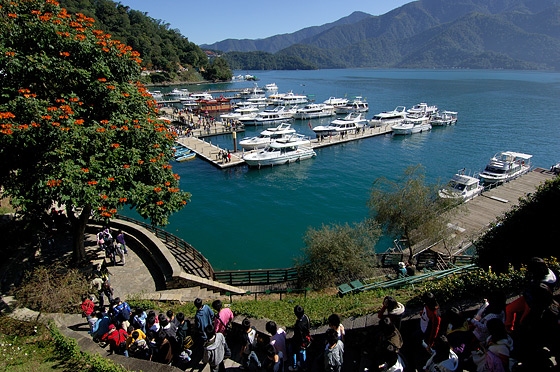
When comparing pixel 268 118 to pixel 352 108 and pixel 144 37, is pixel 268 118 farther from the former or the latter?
pixel 144 37

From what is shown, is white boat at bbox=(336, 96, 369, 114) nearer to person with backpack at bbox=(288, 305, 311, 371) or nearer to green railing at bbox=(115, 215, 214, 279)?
green railing at bbox=(115, 215, 214, 279)

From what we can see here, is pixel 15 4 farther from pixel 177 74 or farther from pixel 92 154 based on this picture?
pixel 177 74

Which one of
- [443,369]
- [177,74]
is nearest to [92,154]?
[443,369]

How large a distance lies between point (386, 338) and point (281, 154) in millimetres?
36273

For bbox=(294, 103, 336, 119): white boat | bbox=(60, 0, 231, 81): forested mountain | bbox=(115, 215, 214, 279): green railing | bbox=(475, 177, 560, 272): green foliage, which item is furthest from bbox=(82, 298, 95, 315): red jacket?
bbox=(60, 0, 231, 81): forested mountain

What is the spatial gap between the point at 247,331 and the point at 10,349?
18.9 ft

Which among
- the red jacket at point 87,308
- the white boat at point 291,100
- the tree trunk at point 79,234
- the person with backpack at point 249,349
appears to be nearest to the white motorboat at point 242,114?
the white boat at point 291,100

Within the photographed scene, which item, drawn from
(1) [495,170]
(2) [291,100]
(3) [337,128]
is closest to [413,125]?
(3) [337,128]

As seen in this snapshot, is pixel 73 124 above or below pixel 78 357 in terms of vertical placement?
above

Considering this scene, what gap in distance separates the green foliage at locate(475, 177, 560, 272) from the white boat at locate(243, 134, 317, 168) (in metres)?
30.3

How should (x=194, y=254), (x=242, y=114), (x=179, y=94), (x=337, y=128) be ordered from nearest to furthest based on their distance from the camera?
(x=194, y=254) → (x=337, y=128) → (x=242, y=114) → (x=179, y=94)

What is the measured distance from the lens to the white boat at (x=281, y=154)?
3956cm

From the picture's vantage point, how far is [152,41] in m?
150

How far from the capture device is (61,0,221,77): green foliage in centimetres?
13438
